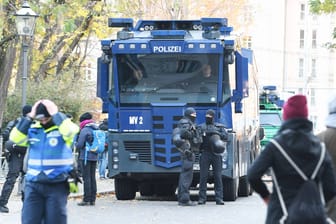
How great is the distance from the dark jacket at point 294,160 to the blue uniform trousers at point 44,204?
274cm

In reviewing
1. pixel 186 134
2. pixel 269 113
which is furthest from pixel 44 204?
pixel 269 113

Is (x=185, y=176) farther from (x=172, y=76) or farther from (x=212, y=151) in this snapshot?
(x=172, y=76)

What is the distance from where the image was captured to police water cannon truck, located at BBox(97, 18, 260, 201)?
18141 mm

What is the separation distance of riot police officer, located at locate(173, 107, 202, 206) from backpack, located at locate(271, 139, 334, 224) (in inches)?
388

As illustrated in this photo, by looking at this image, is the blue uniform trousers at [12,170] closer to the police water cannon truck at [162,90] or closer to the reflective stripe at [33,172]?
the police water cannon truck at [162,90]

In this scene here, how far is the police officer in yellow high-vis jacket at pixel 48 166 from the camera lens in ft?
31.4

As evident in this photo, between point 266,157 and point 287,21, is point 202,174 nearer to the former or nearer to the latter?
point 266,157

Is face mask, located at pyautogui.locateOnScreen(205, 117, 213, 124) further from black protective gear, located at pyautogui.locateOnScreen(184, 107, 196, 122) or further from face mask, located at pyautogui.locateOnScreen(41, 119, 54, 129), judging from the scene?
face mask, located at pyautogui.locateOnScreen(41, 119, 54, 129)

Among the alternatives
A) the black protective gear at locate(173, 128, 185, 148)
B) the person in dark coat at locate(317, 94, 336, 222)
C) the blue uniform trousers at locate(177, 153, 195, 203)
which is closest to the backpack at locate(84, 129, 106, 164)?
the black protective gear at locate(173, 128, 185, 148)

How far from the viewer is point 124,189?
19.5 m

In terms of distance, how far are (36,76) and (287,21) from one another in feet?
183

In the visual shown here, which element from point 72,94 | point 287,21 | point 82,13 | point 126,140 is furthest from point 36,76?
point 287,21

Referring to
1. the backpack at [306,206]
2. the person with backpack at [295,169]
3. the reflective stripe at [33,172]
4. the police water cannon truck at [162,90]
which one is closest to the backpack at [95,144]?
the police water cannon truck at [162,90]

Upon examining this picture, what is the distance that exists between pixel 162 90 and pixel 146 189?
3439 millimetres
